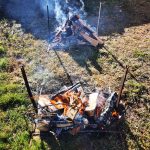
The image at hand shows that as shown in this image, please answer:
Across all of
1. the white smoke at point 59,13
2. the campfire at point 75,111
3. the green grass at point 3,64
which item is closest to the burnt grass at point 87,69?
the green grass at point 3,64

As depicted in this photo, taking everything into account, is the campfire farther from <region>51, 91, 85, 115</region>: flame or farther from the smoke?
the smoke

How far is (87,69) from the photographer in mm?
9656

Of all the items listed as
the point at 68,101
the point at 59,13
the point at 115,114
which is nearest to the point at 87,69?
the point at 68,101

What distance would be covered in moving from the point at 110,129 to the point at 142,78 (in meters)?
2.31

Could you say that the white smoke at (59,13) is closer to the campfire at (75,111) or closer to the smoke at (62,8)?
the smoke at (62,8)

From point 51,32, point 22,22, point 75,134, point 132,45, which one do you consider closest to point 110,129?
point 75,134

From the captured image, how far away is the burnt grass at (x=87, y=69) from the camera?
25.4 feet

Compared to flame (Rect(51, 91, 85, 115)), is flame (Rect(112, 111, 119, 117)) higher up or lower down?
lower down

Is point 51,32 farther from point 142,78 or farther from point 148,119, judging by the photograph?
point 148,119

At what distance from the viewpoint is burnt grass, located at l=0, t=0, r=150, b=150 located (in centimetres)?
773

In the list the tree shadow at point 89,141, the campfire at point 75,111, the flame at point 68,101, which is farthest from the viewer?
the flame at point 68,101

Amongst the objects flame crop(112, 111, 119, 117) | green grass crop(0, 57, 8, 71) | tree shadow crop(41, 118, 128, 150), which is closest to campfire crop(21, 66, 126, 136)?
flame crop(112, 111, 119, 117)

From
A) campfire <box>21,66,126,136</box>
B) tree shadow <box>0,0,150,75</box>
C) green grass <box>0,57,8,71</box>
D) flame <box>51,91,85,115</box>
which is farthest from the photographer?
tree shadow <box>0,0,150,75</box>

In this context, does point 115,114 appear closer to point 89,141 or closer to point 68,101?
point 89,141
